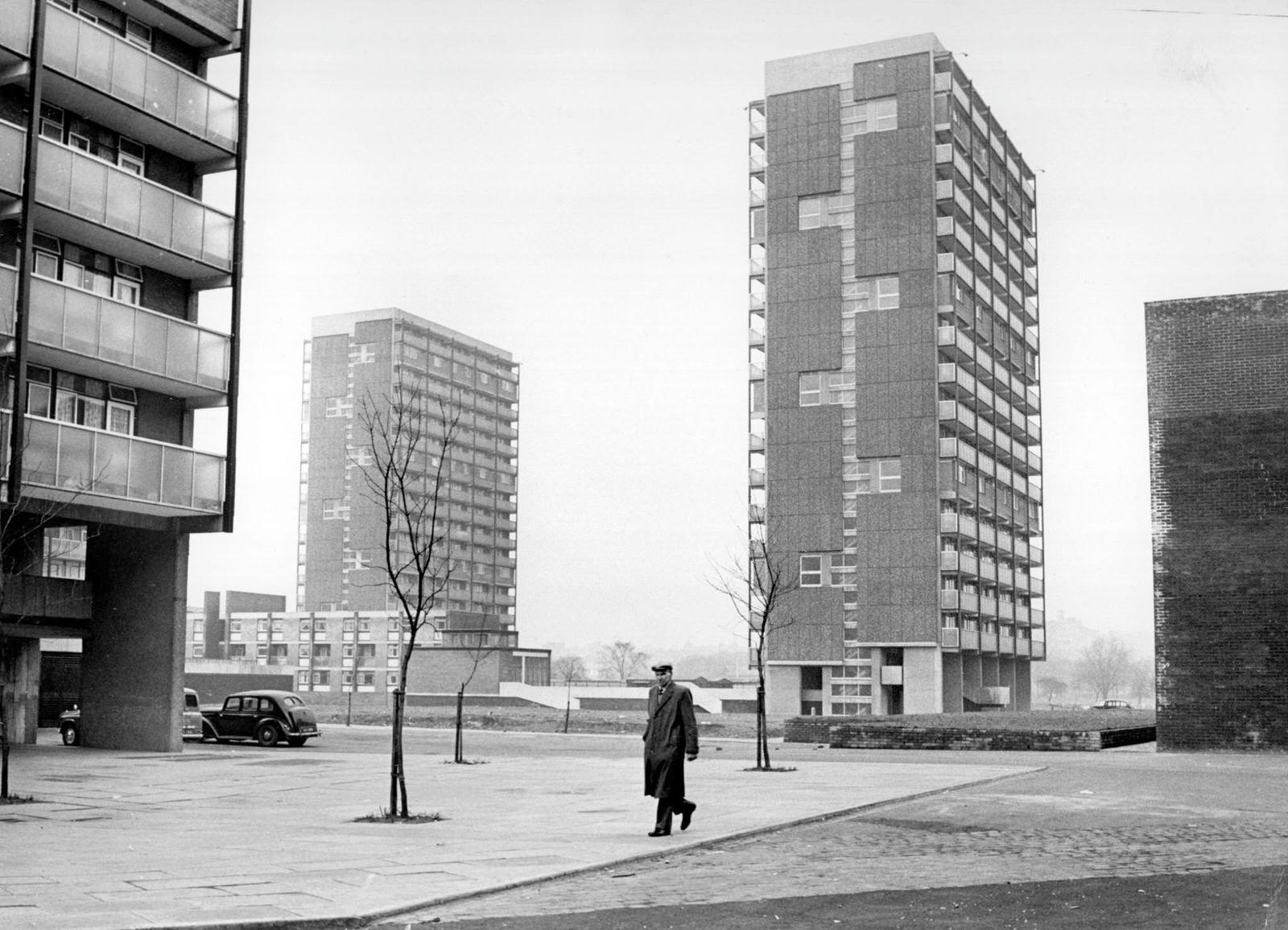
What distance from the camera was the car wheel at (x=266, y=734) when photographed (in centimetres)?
3853

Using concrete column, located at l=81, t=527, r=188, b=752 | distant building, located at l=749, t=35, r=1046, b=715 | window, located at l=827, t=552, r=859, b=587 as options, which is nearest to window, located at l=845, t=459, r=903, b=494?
distant building, located at l=749, t=35, r=1046, b=715

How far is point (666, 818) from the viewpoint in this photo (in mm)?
13648

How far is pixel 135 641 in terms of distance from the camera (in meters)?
32.4

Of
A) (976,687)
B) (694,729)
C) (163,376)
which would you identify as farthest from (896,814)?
(976,687)

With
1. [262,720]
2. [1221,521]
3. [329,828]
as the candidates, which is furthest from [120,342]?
[1221,521]

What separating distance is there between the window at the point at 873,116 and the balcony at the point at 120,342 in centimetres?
5472

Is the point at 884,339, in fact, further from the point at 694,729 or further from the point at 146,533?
the point at 694,729

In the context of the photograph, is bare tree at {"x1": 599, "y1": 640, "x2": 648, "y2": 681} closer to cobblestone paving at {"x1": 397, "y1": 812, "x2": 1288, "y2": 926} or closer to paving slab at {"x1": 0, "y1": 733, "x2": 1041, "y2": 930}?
paving slab at {"x1": 0, "y1": 733, "x2": 1041, "y2": 930}

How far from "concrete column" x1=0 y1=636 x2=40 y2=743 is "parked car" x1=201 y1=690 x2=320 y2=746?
468cm

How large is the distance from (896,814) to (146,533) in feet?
71.3

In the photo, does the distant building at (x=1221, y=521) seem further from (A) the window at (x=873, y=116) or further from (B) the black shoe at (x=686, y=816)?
(A) the window at (x=873, y=116)

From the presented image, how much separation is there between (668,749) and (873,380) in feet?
218

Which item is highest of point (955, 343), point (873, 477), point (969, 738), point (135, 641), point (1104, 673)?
A: point (955, 343)

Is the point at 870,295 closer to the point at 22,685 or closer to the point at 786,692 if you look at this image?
the point at 786,692
